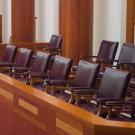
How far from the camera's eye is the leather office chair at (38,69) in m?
4.80

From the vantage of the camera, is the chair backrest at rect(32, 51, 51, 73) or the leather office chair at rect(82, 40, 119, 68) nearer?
the chair backrest at rect(32, 51, 51, 73)

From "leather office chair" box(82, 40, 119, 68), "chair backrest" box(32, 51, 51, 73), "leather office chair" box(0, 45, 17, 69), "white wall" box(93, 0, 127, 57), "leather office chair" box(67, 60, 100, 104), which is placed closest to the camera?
"leather office chair" box(67, 60, 100, 104)

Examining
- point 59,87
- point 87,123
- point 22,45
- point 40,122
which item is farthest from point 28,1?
point 87,123

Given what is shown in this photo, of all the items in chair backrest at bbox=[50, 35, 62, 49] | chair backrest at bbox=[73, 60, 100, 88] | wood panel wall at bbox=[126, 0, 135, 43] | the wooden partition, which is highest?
wood panel wall at bbox=[126, 0, 135, 43]

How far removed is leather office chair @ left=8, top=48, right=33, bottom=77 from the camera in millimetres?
5326

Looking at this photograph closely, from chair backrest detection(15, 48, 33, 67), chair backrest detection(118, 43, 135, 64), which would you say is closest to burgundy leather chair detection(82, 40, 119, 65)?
chair backrest detection(118, 43, 135, 64)

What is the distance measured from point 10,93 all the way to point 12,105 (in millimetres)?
101

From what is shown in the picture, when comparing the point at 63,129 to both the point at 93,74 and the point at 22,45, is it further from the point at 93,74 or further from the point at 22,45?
the point at 22,45

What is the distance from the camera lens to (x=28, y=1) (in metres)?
8.12

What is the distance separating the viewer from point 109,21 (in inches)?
318

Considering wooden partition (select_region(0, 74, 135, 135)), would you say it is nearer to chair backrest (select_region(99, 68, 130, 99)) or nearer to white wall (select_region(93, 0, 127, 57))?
chair backrest (select_region(99, 68, 130, 99))

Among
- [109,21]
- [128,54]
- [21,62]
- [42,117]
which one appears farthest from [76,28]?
[42,117]

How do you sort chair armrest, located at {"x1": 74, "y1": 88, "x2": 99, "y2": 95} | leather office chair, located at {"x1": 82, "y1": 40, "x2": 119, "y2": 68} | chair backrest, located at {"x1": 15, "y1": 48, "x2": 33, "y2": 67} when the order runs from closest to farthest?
1. chair armrest, located at {"x1": 74, "y1": 88, "x2": 99, "y2": 95}
2. chair backrest, located at {"x1": 15, "y1": 48, "x2": 33, "y2": 67}
3. leather office chair, located at {"x1": 82, "y1": 40, "x2": 119, "y2": 68}

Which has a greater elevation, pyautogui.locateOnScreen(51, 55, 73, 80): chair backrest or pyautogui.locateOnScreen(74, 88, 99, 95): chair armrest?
pyautogui.locateOnScreen(51, 55, 73, 80): chair backrest
